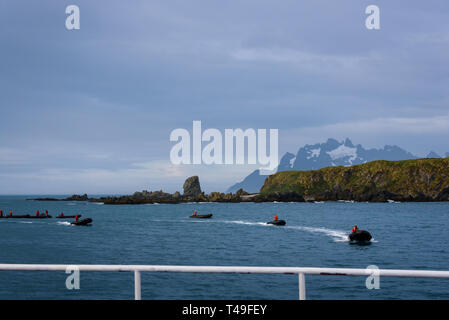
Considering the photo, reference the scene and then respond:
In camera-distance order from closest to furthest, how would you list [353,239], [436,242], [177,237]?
[353,239] < [436,242] < [177,237]

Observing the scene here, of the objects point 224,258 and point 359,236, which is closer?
point 224,258

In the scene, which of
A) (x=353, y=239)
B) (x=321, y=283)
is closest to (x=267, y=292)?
(x=321, y=283)

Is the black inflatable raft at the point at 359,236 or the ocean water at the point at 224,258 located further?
the black inflatable raft at the point at 359,236

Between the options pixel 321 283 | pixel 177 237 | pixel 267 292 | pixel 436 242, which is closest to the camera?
pixel 267 292

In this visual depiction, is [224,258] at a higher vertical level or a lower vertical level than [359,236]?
lower

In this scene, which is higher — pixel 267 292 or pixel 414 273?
pixel 414 273

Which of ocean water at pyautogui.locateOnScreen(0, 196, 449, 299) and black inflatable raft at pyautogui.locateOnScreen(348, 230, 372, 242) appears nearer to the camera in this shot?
ocean water at pyautogui.locateOnScreen(0, 196, 449, 299)

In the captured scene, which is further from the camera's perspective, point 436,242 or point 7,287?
point 436,242

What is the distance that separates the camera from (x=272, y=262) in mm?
47125

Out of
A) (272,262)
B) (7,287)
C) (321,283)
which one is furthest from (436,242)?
(7,287)
